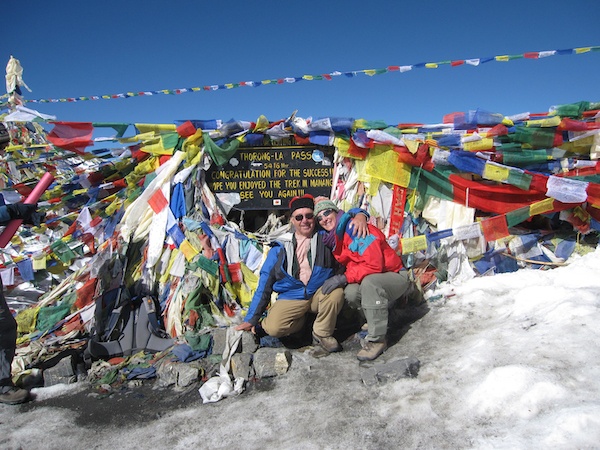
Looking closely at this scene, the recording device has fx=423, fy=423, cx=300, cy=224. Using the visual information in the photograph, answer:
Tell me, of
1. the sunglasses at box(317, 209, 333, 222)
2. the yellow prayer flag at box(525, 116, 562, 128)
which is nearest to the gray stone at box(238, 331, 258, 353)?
the sunglasses at box(317, 209, 333, 222)

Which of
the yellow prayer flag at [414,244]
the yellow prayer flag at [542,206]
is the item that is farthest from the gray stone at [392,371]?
the yellow prayer flag at [542,206]

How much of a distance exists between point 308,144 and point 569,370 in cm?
451

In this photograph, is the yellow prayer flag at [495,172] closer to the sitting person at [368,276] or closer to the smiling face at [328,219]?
the sitting person at [368,276]

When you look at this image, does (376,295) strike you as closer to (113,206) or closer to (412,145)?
(412,145)

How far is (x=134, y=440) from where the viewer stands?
11.0ft

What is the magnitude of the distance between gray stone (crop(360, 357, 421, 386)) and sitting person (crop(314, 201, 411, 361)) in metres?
0.47

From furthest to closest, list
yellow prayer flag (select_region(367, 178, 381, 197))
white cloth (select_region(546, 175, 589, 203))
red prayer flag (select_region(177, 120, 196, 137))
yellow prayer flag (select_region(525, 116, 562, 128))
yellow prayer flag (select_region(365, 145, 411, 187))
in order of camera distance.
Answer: red prayer flag (select_region(177, 120, 196, 137)) < yellow prayer flag (select_region(367, 178, 381, 197)) < yellow prayer flag (select_region(365, 145, 411, 187)) < yellow prayer flag (select_region(525, 116, 562, 128)) < white cloth (select_region(546, 175, 589, 203))

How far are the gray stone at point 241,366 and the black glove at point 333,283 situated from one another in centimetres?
103

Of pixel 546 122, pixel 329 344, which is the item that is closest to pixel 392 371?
pixel 329 344

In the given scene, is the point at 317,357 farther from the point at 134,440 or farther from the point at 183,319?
the point at 183,319

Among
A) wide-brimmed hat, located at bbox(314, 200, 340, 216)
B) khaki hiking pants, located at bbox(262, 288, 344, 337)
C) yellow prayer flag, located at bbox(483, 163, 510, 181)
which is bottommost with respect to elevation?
khaki hiking pants, located at bbox(262, 288, 344, 337)

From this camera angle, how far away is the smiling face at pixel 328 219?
457 centimetres

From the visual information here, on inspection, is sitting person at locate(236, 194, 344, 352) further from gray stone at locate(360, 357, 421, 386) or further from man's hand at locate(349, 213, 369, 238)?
gray stone at locate(360, 357, 421, 386)

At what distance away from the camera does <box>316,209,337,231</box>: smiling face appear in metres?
4.57
